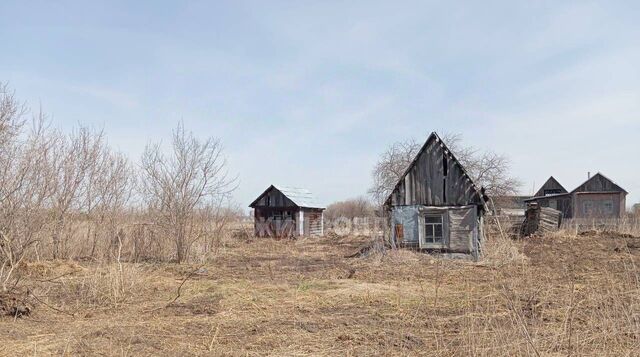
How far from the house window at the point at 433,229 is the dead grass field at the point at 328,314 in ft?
12.2

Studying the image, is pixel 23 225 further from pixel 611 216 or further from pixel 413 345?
pixel 611 216

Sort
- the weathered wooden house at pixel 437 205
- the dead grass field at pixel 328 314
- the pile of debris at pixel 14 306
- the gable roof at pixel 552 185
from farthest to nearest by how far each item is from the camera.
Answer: the gable roof at pixel 552 185 < the weathered wooden house at pixel 437 205 < the pile of debris at pixel 14 306 < the dead grass field at pixel 328 314

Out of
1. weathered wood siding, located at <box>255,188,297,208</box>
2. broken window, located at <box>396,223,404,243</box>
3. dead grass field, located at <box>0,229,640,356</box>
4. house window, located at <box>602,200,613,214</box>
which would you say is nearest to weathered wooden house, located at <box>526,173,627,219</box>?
house window, located at <box>602,200,613,214</box>

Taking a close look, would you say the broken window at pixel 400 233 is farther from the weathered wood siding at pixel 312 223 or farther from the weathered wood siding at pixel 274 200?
the weathered wood siding at pixel 312 223

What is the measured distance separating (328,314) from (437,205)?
449 inches

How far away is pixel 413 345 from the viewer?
23.2 feet

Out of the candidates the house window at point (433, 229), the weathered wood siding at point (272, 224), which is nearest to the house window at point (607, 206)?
the weathered wood siding at point (272, 224)

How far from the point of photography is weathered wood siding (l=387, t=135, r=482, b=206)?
1964 cm

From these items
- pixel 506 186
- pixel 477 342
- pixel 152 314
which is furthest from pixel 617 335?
pixel 506 186

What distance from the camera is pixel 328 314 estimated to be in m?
9.48

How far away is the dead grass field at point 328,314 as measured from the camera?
6793 mm

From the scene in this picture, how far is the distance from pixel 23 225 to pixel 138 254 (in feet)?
21.4

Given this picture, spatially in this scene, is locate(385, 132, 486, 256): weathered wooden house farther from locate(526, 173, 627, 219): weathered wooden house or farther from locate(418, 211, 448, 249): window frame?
locate(526, 173, 627, 219): weathered wooden house

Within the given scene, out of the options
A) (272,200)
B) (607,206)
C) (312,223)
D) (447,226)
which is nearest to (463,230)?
(447,226)
